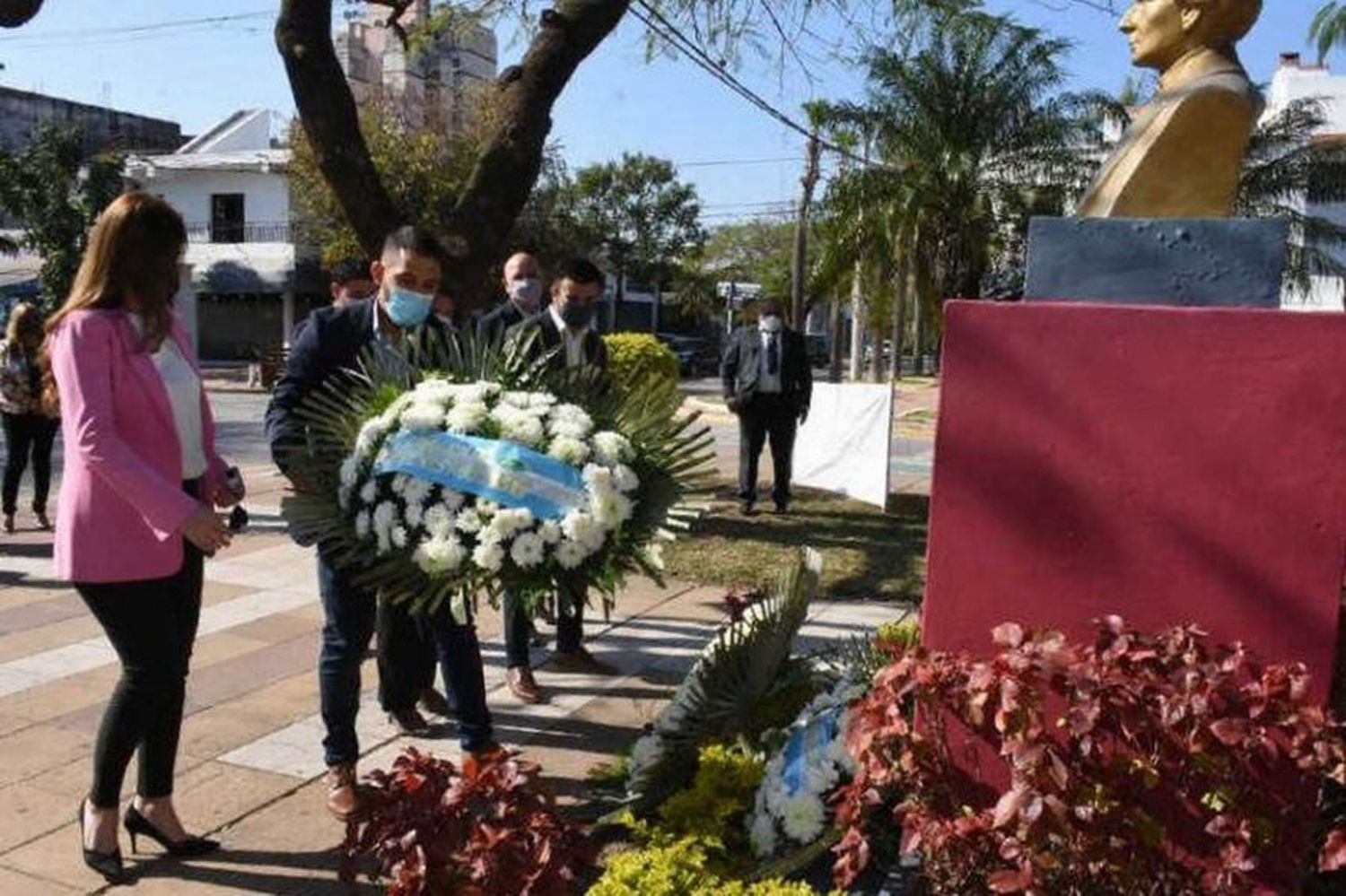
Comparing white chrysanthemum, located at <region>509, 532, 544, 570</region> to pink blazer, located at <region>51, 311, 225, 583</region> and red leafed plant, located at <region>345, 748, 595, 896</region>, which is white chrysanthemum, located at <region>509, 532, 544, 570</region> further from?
pink blazer, located at <region>51, 311, 225, 583</region>

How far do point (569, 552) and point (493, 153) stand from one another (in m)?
4.84

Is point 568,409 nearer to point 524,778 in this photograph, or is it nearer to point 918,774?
point 524,778

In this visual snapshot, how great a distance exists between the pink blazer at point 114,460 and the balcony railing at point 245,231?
34.2 meters

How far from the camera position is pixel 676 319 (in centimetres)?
5266

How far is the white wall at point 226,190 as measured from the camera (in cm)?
3600

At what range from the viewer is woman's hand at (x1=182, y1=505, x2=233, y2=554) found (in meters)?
2.91

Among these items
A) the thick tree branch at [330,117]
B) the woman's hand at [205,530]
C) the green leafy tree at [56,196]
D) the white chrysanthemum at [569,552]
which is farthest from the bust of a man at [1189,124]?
the green leafy tree at [56,196]

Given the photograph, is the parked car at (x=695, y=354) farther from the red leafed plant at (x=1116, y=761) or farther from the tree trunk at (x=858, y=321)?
the red leafed plant at (x=1116, y=761)

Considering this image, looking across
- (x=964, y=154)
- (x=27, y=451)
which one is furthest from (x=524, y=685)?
(x=964, y=154)

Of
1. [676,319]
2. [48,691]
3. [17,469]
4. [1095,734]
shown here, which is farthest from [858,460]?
[676,319]

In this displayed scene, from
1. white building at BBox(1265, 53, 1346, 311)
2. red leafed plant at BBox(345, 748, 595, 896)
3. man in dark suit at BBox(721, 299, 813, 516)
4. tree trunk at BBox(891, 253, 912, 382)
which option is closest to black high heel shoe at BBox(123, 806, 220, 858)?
red leafed plant at BBox(345, 748, 595, 896)

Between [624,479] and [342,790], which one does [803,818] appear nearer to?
[624,479]

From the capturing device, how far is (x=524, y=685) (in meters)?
4.75

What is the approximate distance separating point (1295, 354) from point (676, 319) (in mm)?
50489
